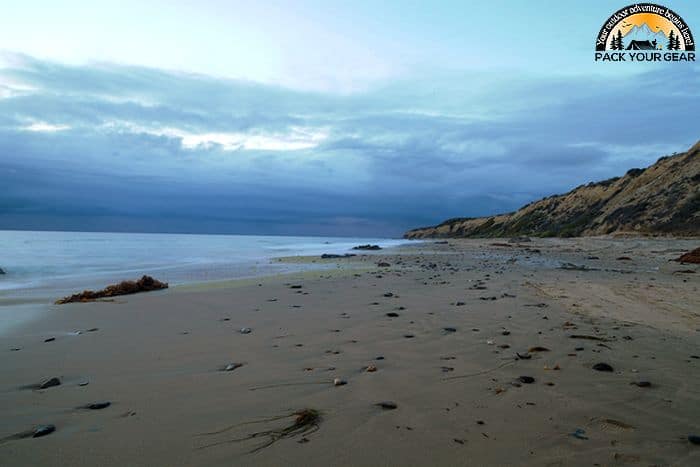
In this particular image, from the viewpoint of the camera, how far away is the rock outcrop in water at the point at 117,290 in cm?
818

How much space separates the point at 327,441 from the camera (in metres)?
2.41

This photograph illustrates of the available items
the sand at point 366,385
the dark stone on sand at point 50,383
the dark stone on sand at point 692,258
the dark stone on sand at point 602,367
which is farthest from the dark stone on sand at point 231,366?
the dark stone on sand at point 692,258

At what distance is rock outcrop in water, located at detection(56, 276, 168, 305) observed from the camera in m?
8.18

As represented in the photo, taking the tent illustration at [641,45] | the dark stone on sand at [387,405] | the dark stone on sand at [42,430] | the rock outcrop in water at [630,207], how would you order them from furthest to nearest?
the rock outcrop in water at [630,207], the tent illustration at [641,45], the dark stone on sand at [387,405], the dark stone on sand at [42,430]

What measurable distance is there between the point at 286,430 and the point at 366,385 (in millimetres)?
931

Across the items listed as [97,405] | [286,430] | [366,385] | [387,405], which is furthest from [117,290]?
[387,405]

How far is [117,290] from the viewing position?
360 inches

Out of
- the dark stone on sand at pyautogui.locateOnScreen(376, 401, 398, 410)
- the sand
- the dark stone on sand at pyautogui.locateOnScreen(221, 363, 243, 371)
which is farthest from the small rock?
the dark stone on sand at pyautogui.locateOnScreen(376, 401, 398, 410)

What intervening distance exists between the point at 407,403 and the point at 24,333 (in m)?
5.29

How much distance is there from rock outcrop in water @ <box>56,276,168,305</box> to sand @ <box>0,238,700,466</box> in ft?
4.87

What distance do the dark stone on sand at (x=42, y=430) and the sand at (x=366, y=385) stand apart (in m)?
0.04

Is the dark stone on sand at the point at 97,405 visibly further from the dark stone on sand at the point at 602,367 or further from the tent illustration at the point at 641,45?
the tent illustration at the point at 641,45

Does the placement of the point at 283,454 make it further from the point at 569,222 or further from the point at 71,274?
the point at 569,222

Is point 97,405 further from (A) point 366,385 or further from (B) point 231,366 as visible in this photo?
(A) point 366,385
